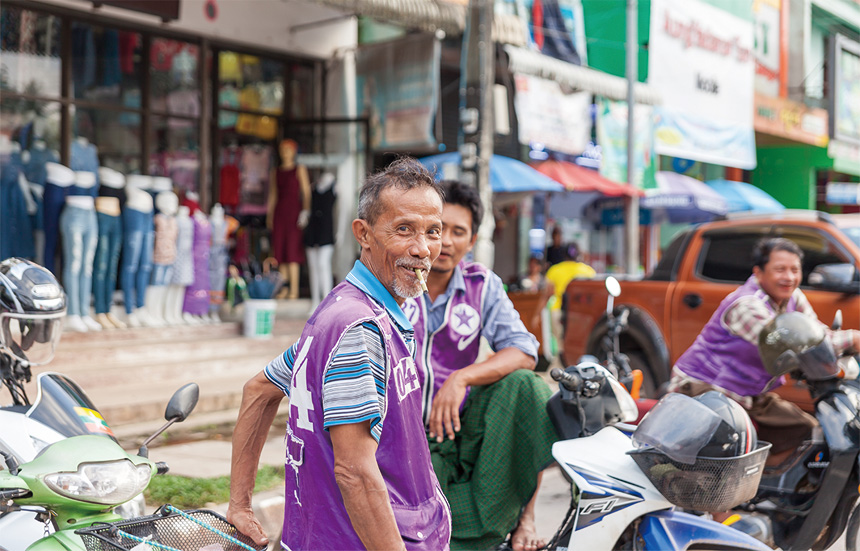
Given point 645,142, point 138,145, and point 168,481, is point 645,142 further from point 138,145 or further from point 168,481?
point 168,481

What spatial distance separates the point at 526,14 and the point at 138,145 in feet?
20.2

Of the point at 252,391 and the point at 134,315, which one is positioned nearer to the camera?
the point at 252,391

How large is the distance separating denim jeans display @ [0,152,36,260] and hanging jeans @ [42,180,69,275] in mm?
231

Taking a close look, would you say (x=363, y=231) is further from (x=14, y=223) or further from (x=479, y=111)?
(x=14, y=223)

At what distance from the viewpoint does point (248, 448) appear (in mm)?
2316

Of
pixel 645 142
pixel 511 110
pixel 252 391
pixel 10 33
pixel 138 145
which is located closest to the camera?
pixel 252 391

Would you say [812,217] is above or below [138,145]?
below

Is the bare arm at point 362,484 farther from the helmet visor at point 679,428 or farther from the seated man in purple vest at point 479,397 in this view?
the seated man in purple vest at point 479,397

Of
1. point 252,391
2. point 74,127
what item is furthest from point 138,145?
point 252,391

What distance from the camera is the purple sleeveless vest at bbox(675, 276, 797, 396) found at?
4430mm

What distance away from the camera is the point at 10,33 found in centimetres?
900

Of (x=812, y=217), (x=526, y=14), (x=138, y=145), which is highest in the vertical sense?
(x=526, y=14)

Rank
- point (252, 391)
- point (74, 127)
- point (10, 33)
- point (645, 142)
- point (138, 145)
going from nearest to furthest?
1. point (252, 391)
2. point (10, 33)
3. point (74, 127)
4. point (138, 145)
5. point (645, 142)

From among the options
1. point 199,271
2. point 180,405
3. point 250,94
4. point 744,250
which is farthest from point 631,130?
point 180,405
